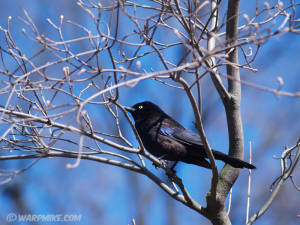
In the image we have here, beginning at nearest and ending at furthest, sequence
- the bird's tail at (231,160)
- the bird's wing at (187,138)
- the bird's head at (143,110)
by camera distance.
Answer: the bird's tail at (231,160) < the bird's wing at (187,138) < the bird's head at (143,110)

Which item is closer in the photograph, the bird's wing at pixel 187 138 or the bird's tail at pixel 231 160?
the bird's tail at pixel 231 160

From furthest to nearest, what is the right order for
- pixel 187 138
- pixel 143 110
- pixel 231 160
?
pixel 143 110, pixel 187 138, pixel 231 160

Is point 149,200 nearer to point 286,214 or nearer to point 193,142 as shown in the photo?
point 286,214

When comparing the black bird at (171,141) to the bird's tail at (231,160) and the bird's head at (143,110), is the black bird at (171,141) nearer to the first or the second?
the bird's head at (143,110)

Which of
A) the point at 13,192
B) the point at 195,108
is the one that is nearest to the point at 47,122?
the point at 195,108

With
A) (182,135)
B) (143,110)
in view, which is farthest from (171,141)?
(143,110)

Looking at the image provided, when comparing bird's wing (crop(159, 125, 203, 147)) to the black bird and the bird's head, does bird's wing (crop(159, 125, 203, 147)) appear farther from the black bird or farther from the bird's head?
the bird's head

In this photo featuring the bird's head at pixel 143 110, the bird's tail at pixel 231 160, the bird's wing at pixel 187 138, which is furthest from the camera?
the bird's head at pixel 143 110

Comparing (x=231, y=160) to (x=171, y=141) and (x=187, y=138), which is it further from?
(x=171, y=141)

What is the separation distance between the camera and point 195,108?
2.61 meters

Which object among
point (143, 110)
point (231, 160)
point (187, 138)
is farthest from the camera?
point (143, 110)

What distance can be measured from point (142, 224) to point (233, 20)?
751 centimetres

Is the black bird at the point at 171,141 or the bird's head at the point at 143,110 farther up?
the bird's head at the point at 143,110

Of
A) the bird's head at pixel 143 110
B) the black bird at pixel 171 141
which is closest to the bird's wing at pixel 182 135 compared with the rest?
the black bird at pixel 171 141
